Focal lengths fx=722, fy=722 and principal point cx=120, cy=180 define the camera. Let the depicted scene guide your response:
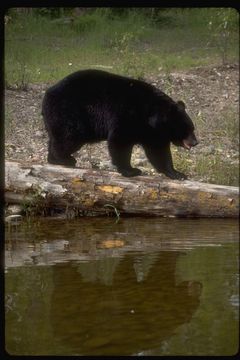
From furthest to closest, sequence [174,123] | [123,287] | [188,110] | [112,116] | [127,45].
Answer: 1. [127,45]
2. [188,110]
3. [174,123]
4. [112,116]
5. [123,287]

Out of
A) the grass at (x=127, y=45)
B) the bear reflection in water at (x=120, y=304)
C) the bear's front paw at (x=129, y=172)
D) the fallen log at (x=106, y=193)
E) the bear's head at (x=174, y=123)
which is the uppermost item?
the grass at (x=127, y=45)

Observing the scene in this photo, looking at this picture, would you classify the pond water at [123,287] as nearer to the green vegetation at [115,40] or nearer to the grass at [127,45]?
the grass at [127,45]

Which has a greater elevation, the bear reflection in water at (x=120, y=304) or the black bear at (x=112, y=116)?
the black bear at (x=112, y=116)

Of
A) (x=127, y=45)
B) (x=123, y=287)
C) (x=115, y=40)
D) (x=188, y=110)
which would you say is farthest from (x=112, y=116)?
(x=115, y=40)

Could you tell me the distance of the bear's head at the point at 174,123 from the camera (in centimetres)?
741

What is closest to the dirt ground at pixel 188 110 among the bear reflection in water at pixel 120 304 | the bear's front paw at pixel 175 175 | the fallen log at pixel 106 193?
the bear's front paw at pixel 175 175

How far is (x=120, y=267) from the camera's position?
5.04 m

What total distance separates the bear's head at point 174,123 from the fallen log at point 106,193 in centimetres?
93

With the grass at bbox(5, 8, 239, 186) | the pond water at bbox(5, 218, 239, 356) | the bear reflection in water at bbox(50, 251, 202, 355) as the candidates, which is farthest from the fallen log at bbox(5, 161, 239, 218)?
the grass at bbox(5, 8, 239, 186)

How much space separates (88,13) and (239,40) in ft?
12.9

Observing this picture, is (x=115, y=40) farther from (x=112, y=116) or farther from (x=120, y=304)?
(x=120, y=304)

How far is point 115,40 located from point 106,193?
7.81 meters

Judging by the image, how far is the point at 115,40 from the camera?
13.9 m

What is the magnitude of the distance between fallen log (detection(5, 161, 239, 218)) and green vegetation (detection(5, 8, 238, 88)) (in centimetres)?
478
